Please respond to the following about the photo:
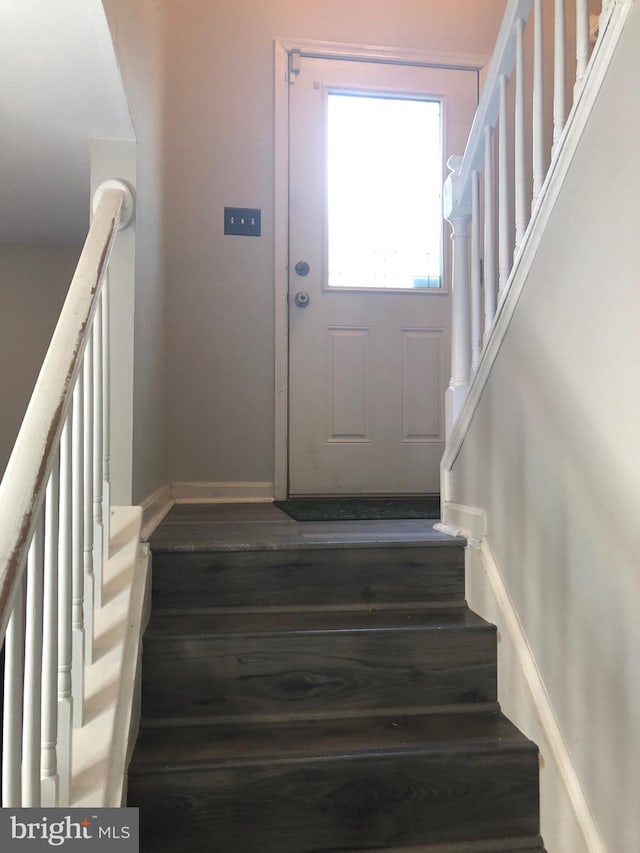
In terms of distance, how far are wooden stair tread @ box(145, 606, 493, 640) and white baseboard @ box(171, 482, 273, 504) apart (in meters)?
1.17

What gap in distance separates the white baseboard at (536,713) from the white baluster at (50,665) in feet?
3.22

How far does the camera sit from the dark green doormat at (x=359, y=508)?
7.20ft

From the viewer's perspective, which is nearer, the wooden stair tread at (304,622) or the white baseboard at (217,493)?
the wooden stair tread at (304,622)

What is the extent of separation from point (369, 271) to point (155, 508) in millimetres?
1546

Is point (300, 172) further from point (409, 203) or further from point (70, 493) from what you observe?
point (70, 493)

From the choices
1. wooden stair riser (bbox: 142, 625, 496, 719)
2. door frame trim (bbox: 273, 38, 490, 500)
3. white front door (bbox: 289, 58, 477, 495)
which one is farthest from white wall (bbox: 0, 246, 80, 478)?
wooden stair riser (bbox: 142, 625, 496, 719)

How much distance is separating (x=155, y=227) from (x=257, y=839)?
6.30 ft

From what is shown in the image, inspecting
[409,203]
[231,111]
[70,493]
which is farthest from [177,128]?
[70,493]

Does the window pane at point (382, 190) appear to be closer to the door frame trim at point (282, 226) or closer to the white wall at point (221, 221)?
the door frame trim at point (282, 226)

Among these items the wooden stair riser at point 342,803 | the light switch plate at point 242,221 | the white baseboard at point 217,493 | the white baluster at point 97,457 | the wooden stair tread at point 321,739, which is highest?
the light switch plate at point 242,221

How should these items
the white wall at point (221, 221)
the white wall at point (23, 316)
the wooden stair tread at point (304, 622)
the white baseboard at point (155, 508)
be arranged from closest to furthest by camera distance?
1. the wooden stair tread at point (304, 622)
2. the white baseboard at point (155, 508)
3. the white wall at point (23, 316)
4. the white wall at point (221, 221)

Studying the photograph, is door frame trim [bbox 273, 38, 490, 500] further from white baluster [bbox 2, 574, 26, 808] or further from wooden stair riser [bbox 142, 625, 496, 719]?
white baluster [bbox 2, 574, 26, 808]

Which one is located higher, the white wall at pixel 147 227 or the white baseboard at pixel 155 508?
the white wall at pixel 147 227

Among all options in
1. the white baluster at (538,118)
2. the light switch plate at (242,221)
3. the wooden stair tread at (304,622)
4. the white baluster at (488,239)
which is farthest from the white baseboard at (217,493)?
the white baluster at (538,118)
